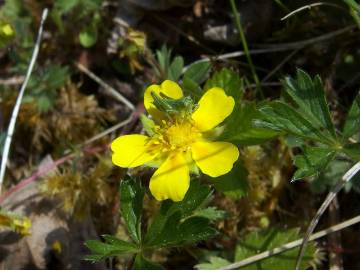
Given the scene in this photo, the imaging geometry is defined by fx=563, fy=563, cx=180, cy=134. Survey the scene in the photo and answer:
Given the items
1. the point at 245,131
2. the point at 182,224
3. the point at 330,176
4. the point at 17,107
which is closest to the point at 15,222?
the point at 17,107

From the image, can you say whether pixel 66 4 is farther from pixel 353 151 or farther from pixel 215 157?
pixel 353 151

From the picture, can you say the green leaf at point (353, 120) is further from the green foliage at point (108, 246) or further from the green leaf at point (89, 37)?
the green leaf at point (89, 37)

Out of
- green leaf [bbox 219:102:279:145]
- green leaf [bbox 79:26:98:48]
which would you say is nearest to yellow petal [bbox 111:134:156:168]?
green leaf [bbox 219:102:279:145]

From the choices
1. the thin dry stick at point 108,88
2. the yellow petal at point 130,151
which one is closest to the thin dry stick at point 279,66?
the thin dry stick at point 108,88

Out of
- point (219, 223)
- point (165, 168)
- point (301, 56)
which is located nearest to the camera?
point (165, 168)

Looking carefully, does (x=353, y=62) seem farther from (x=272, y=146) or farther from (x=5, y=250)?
(x=5, y=250)

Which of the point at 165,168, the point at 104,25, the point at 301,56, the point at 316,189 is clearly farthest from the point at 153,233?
the point at 104,25
